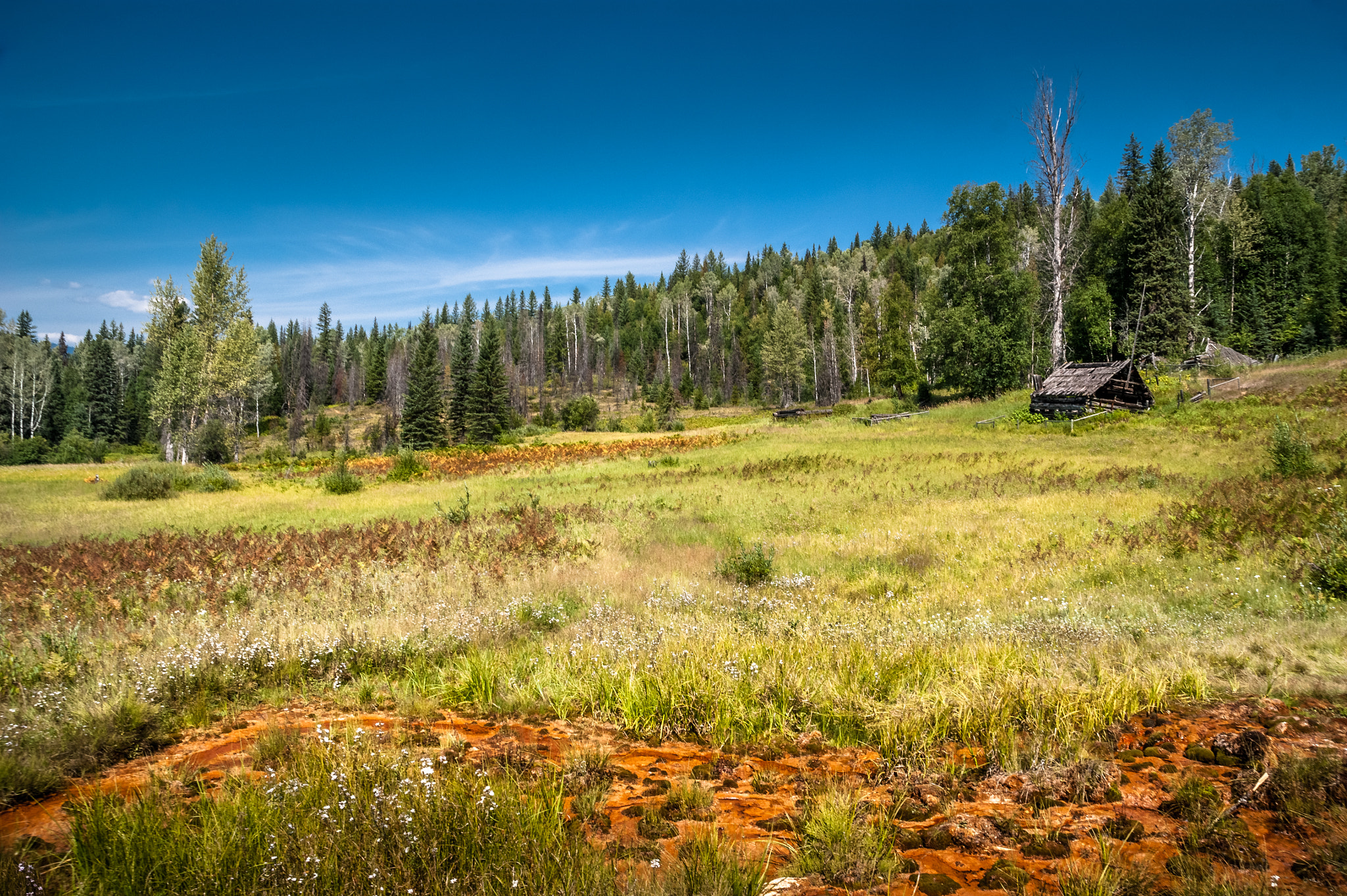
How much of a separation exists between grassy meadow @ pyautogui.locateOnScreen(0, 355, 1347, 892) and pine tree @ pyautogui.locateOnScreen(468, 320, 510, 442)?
40.1 metres

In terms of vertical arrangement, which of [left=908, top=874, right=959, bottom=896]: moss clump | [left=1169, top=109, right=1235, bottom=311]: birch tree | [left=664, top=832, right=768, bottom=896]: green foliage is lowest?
[left=908, top=874, right=959, bottom=896]: moss clump

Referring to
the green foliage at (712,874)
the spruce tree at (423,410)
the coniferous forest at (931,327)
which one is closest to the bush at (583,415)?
the coniferous forest at (931,327)

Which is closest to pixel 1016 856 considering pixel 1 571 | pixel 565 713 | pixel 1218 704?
pixel 1218 704

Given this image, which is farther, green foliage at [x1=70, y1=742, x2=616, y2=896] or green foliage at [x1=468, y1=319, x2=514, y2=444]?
green foliage at [x1=468, y1=319, x2=514, y2=444]

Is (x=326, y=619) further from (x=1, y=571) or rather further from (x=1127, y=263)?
(x=1127, y=263)

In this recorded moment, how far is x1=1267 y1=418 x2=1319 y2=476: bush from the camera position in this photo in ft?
44.8

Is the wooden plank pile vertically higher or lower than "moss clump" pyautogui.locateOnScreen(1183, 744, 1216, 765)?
higher

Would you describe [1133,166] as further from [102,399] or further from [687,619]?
[102,399]

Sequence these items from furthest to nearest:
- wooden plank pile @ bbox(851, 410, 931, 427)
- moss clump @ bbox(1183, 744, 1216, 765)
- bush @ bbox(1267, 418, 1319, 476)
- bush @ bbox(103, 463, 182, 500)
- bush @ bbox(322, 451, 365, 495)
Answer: wooden plank pile @ bbox(851, 410, 931, 427)
bush @ bbox(322, 451, 365, 495)
bush @ bbox(103, 463, 182, 500)
bush @ bbox(1267, 418, 1319, 476)
moss clump @ bbox(1183, 744, 1216, 765)

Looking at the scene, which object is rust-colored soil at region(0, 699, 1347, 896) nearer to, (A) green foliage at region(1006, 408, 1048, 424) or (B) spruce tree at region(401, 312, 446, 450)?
(A) green foliage at region(1006, 408, 1048, 424)

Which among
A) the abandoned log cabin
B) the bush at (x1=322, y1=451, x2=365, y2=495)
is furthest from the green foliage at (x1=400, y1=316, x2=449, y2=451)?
the abandoned log cabin

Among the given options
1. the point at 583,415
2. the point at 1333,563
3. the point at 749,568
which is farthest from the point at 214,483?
the point at 583,415

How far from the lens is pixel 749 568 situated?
10.2 metres

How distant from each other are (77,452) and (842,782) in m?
74.8
